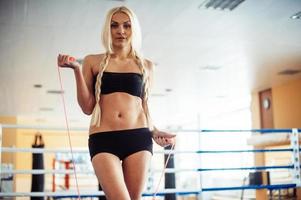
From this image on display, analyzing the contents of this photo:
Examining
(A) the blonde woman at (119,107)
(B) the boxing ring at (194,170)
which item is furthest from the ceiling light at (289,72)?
(A) the blonde woman at (119,107)

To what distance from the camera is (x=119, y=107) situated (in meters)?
1.54

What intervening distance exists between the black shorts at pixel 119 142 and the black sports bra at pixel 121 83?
0.54ft

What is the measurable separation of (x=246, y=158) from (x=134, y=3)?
7.48m

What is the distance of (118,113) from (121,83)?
0.12 meters

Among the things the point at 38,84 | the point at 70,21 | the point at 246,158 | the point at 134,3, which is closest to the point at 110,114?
the point at 134,3

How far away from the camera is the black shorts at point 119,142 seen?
1.47 m

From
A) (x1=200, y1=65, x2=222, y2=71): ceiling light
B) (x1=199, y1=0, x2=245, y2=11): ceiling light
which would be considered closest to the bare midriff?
(x1=199, y1=0, x2=245, y2=11): ceiling light

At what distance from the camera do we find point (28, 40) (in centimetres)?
535

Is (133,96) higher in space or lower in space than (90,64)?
lower

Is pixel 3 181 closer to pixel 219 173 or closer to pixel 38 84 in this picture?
pixel 38 84

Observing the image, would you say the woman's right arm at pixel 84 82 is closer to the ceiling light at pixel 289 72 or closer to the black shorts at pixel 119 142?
the black shorts at pixel 119 142

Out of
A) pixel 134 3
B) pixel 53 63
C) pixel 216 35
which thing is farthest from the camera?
pixel 53 63

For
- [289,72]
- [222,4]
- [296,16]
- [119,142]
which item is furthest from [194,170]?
[289,72]

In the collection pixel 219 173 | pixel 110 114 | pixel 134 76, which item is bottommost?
pixel 219 173
